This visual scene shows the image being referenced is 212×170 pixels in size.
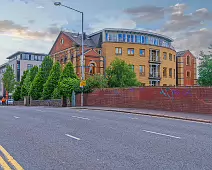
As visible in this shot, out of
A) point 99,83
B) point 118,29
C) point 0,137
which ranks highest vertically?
point 118,29

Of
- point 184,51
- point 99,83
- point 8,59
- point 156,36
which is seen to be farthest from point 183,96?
point 8,59

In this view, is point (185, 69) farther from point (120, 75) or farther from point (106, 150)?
point (106, 150)

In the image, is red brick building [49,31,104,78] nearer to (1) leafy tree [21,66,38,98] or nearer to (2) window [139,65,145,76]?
(1) leafy tree [21,66,38,98]

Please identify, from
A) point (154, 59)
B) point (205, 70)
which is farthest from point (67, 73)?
point (154, 59)

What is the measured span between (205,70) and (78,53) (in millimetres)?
28572

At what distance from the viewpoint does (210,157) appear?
24.0 ft

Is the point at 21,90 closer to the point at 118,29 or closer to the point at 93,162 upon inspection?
the point at 118,29

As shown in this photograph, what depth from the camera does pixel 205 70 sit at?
89.0ft

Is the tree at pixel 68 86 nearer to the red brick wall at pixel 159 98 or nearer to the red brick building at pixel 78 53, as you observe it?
the red brick wall at pixel 159 98

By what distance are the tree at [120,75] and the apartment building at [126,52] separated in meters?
7.56

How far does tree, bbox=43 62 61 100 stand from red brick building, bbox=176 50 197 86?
104 feet

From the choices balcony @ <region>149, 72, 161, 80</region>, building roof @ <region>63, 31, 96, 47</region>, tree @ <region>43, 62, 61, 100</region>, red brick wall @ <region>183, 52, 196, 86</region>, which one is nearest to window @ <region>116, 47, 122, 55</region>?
building roof @ <region>63, 31, 96, 47</region>

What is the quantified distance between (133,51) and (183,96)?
112 feet

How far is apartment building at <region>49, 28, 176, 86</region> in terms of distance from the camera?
52.4m
